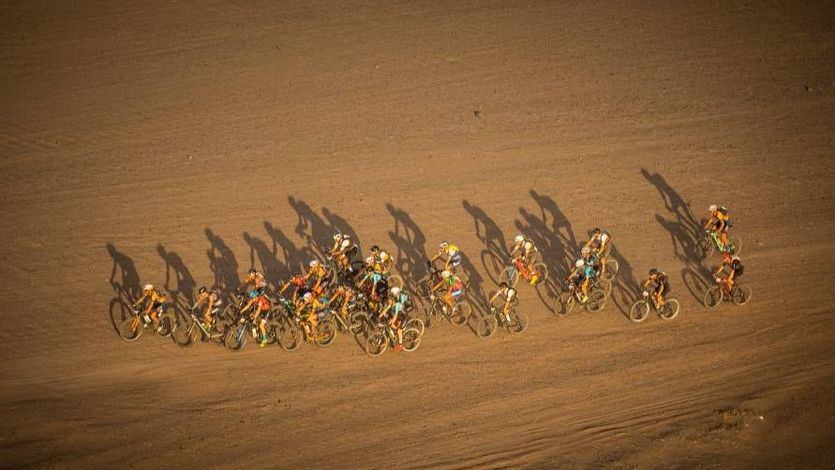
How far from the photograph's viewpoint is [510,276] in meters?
15.9

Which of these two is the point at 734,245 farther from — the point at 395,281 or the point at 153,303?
the point at 153,303

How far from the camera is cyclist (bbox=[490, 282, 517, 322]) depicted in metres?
14.4

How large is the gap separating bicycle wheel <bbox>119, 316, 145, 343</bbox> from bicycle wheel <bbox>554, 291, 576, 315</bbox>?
10869 mm

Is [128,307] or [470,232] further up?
[470,232]

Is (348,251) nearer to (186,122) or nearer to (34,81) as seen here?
(186,122)

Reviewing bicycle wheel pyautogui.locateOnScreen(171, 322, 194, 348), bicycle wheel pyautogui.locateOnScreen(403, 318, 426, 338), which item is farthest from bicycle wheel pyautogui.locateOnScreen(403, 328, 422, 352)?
bicycle wheel pyautogui.locateOnScreen(171, 322, 194, 348)

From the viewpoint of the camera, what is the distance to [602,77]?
21.6 meters

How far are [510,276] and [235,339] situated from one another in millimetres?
7477

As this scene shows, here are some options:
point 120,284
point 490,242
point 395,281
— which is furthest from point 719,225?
point 120,284

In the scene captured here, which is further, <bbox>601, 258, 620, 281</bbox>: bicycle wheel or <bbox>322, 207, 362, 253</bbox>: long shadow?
<bbox>322, 207, 362, 253</bbox>: long shadow

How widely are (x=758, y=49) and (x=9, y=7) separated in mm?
30136

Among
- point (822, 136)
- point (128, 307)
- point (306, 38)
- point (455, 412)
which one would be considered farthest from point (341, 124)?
point (822, 136)

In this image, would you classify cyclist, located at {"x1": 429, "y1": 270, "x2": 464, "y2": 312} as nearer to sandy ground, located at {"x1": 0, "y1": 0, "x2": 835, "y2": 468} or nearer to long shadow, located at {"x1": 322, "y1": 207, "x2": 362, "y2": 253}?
sandy ground, located at {"x1": 0, "y1": 0, "x2": 835, "y2": 468}

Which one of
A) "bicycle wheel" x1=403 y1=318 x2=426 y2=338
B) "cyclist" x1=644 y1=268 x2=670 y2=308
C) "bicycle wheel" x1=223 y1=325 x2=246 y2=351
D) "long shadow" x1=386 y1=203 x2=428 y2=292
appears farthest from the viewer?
"long shadow" x1=386 y1=203 x2=428 y2=292
